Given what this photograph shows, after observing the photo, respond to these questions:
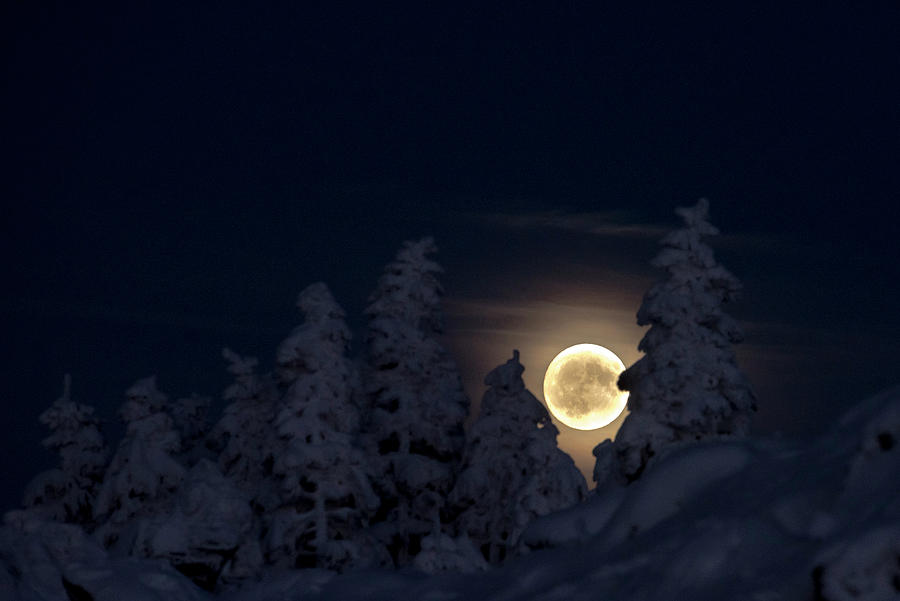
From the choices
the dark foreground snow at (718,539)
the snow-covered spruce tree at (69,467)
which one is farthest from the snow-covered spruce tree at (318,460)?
the dark foreground snow at (718,539)

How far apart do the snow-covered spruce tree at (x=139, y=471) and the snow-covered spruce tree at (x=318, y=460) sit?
350 inches

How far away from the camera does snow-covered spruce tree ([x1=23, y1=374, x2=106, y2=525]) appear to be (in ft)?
165

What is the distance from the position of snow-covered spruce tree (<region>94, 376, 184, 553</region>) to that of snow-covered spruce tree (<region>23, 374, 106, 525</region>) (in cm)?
432

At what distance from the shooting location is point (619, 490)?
13.3 m

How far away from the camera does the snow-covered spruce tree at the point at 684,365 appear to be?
3034 centimetres

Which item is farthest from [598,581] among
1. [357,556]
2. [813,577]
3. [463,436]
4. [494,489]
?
[463,436]

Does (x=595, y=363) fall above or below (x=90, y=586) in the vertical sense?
above

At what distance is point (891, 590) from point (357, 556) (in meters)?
31.5

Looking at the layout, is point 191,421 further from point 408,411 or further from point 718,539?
point 718,539

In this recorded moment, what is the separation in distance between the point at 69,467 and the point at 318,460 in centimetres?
1844

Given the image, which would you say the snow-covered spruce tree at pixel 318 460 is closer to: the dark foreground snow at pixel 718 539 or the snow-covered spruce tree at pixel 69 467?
the snow-covered spruce tree at pixel 69 467

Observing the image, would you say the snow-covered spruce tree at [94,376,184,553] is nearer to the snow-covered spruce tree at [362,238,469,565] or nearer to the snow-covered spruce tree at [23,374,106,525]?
the snow-covered spruce tree at [23,374,106,525]

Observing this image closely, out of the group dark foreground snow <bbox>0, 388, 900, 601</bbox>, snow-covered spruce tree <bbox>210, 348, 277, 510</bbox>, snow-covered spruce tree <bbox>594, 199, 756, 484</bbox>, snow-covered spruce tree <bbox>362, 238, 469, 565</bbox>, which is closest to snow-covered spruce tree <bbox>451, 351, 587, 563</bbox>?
snow-covered spruce tree <bbox>362, 238, 469, 565</bbox>

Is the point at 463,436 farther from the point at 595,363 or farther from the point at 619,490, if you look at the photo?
the point at 619,490
